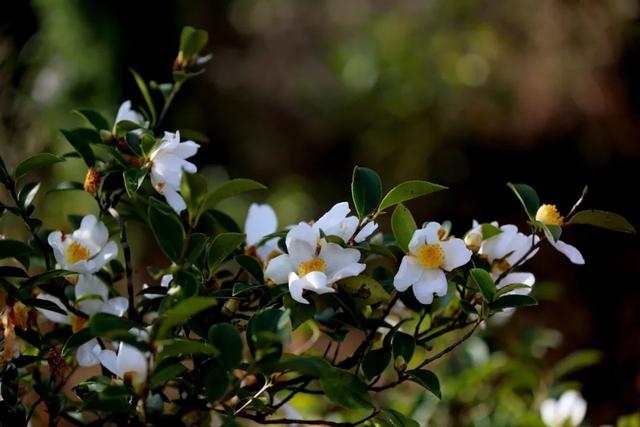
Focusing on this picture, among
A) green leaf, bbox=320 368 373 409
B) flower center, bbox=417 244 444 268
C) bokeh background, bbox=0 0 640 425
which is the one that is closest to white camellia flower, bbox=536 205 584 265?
flower center, bbox=417 244 444 268

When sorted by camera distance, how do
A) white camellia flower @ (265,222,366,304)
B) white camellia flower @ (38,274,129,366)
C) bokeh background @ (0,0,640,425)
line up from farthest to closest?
bokeh background @ (0,0,640,425) < white camellia flower @ (38,274,129,366) < white camellia flower @ (265,222,366,304)

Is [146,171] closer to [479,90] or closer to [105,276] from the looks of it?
[105,276]

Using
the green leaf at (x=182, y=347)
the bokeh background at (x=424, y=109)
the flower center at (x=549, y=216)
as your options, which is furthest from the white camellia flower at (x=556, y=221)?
the bokeh background at (x=424, y=109)

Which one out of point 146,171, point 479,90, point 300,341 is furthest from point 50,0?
point 146,171

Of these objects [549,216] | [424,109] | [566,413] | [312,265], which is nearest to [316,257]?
[312,265]

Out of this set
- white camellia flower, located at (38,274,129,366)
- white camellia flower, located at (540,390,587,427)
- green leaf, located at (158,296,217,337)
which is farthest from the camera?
white camellia flower, located at (540,390,587,427)

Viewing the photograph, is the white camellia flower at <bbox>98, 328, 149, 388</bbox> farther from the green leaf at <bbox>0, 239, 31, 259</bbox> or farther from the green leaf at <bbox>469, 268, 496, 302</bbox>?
the green leaf at <bbox>469, 268, 496, 302</bbox>

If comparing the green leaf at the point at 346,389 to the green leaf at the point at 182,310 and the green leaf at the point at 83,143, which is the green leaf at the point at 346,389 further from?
the green leaf at the point at 83,143
